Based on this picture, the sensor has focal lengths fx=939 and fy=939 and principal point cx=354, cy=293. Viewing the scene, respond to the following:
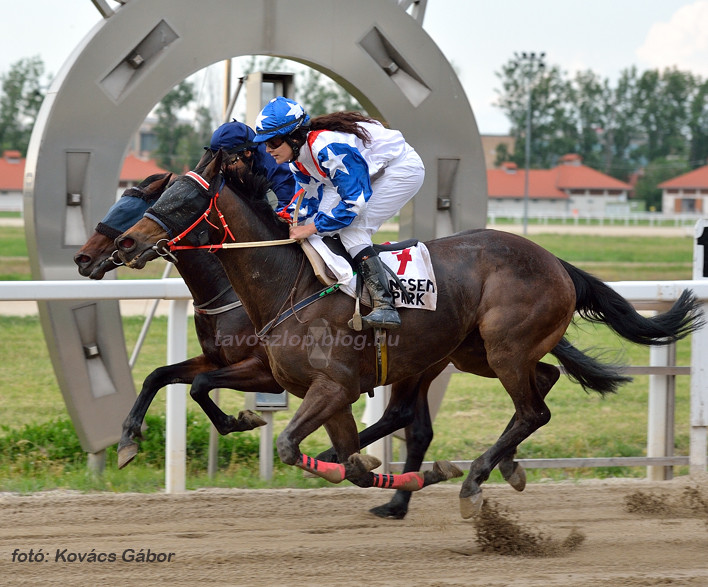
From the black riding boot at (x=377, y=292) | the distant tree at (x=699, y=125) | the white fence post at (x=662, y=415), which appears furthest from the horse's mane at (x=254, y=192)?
the distant tree at (x=699, y=125)

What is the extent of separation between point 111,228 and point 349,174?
124 centimetres

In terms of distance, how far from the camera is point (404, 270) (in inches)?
151

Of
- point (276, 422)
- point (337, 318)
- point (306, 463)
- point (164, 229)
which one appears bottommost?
point (276, 422)

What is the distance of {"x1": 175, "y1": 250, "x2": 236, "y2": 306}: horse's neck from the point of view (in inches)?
173

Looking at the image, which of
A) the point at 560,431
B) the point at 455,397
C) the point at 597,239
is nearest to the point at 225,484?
the point at 560,431

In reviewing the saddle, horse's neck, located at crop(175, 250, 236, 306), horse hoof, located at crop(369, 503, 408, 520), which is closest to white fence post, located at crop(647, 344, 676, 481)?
horse hoof, located at crop(369, 503, 408, 520)

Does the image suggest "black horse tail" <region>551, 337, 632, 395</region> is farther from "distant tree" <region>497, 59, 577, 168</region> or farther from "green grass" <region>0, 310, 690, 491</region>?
"distant tree" <region>497, 59, 577, 168</region>

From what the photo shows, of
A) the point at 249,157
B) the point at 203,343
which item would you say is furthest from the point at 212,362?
the point at 249,157

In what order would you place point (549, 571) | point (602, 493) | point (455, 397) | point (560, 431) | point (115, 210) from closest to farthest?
1. point (549, 571)
2. point (115, 210)
3. point (602, 493)
4. point (560, 431)
5. point (455, 397)

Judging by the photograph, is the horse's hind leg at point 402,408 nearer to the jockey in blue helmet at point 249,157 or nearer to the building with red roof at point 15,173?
the jockey in blue helmet at point 249,157

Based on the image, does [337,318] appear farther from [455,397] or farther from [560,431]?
[455,397]

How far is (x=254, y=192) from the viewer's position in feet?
12.9

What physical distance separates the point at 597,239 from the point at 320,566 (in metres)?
28.9

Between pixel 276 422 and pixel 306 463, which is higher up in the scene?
pixel 306 463
